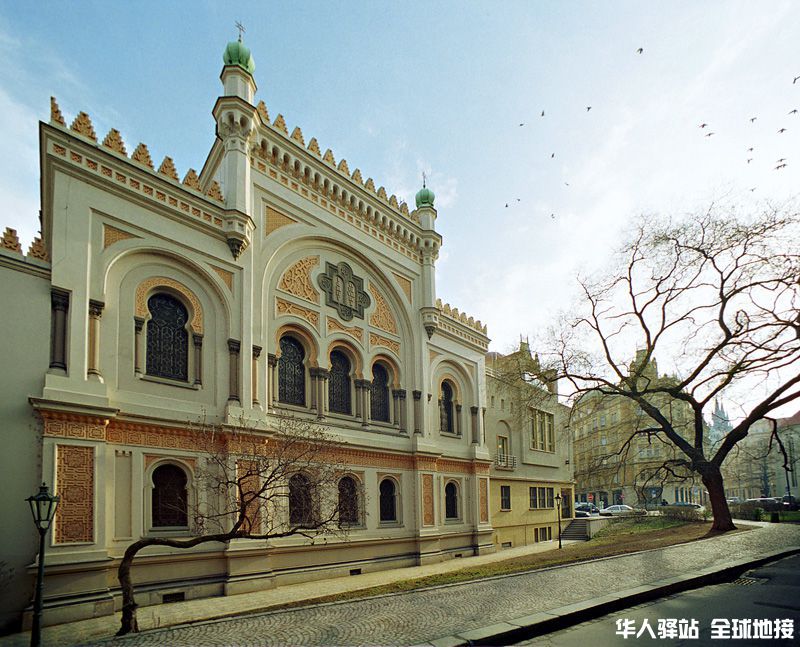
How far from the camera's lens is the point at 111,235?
15.1 m

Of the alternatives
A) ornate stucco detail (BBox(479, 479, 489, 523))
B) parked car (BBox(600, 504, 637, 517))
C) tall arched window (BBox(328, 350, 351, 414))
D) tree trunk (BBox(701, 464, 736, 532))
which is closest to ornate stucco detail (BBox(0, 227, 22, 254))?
tall arched window (BBox(328, 350, 351, 414))

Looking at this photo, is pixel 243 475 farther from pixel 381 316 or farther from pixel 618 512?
pixel 618 512

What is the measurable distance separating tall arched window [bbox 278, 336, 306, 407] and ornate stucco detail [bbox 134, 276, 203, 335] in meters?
A: 3.32

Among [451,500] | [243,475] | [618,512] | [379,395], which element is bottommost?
[618,512]

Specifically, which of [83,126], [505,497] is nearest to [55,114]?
[83,126]

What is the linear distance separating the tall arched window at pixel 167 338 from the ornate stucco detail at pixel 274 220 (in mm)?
4397

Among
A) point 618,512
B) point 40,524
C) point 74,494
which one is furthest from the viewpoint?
point 618,512

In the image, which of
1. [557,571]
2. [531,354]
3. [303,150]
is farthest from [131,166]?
[531,354]

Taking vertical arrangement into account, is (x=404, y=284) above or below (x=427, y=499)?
above

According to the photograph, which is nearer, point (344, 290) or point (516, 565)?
point (516, 565)

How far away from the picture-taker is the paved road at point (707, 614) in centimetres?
821

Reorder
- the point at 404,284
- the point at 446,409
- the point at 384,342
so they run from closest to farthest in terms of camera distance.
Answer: the point at 384,342
the point at 404,284
the point at 446,409

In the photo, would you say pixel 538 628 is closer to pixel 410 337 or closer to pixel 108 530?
pixel 108 530

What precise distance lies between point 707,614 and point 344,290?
50.9 feet
